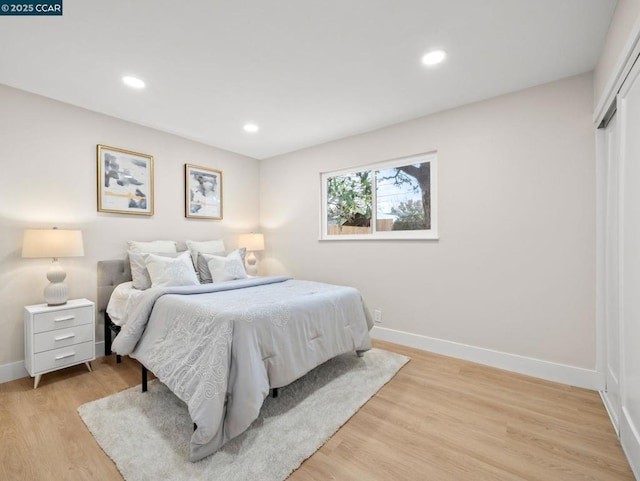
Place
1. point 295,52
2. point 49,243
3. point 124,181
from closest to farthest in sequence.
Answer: point 295,52 → point 49,243 → point 124,181

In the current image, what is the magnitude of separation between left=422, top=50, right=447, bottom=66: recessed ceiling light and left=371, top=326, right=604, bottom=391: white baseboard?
2472 mm

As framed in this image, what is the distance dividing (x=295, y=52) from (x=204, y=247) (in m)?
2.40

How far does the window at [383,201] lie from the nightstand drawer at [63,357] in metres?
2.69

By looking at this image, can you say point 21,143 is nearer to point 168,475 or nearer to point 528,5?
point 168,475

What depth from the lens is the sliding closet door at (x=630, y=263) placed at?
1.41 meters

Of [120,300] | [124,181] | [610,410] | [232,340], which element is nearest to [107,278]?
[120,300]

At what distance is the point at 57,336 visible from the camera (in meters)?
2.44

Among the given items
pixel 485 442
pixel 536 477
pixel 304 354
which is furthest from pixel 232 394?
pixel 536 477

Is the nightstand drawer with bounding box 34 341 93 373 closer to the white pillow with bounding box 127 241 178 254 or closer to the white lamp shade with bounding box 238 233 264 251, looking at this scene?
the white pillow with bounding box 127 241 178 254

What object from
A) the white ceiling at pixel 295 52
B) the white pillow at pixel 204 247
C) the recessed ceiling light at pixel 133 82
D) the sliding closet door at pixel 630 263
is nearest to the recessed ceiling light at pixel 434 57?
the white ceiling at pixel 295 52

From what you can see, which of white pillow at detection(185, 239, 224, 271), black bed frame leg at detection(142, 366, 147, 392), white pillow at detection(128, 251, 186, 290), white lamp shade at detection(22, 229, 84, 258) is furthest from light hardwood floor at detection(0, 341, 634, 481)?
white pillow at detection(185, 239, 224, 271)

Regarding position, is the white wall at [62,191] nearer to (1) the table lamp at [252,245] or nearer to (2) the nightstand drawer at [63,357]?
(2) the nightstand drawer at [63,357]

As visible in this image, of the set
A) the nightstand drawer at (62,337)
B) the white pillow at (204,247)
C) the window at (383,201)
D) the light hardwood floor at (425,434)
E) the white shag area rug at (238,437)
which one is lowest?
the light hardwood floor at (425,434)

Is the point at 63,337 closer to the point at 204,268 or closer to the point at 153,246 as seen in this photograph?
the point at 153,246
